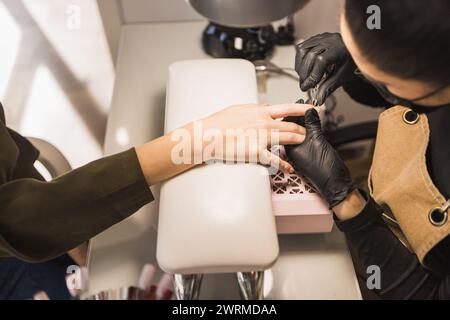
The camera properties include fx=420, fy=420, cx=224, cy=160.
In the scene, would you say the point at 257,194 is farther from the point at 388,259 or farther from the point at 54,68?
the point at 54,68

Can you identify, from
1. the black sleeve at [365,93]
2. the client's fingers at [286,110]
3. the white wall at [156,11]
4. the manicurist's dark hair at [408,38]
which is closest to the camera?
the manicurist's dark hair at [408,38]

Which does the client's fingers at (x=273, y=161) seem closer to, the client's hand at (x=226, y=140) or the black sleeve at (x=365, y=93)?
the client's hand at (x=226, y=140)

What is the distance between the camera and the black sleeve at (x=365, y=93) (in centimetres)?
93

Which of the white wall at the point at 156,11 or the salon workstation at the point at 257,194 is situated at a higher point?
the white wall at the point at 156,11

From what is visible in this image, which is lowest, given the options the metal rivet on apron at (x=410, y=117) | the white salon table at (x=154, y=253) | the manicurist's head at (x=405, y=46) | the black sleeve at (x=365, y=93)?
the white salon table at (x=154, y=253)

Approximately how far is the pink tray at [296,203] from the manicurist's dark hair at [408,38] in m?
0.24

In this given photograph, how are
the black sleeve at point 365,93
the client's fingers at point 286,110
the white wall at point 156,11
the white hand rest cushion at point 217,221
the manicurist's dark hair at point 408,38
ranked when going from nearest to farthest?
the manicurist's dark hair at point 408,38, the white hand rest cushion at point 217,221, the client's fingers at point 286,110, the black sleeve at point 365,93, the white wall at point 156,11

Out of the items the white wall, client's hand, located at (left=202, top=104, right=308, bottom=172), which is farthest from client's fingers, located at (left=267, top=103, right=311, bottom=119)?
the white wall

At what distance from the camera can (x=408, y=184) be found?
2.37ft

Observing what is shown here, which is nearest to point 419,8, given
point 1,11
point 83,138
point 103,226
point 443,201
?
point 443,201

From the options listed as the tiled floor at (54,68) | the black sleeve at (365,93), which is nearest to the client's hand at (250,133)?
the black sleeve at (365,93)

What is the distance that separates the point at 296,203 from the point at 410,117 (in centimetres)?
28

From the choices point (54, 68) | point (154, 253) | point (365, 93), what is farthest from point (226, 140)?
point (54, 68)

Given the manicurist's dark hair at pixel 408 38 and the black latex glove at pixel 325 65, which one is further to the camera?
the black latex glove at pixel 325 65
